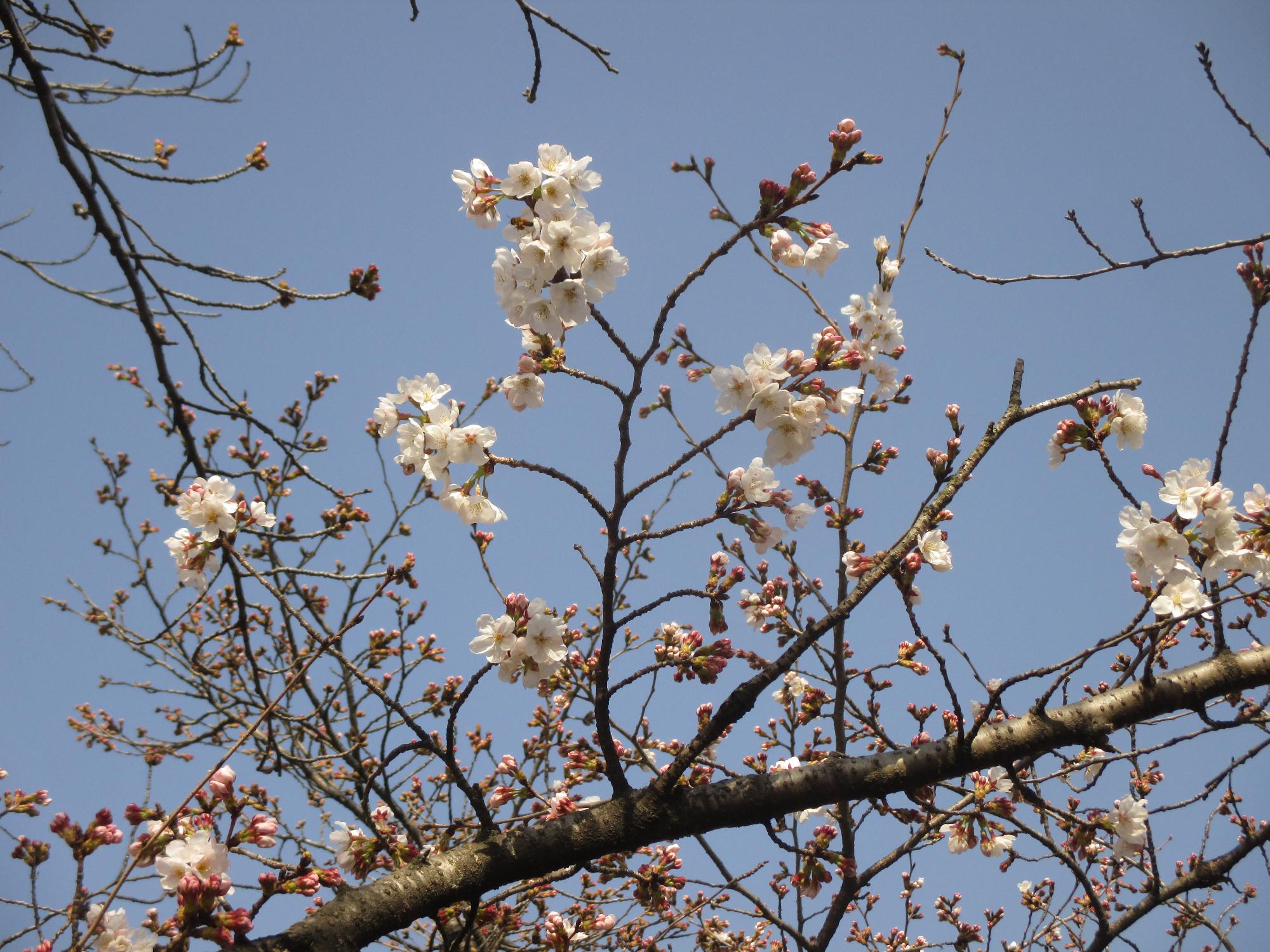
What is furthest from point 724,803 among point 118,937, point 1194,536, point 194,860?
point 1194,536

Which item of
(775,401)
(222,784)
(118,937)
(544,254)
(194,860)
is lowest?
(118,937)

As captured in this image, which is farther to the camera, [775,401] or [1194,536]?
[1194,536]

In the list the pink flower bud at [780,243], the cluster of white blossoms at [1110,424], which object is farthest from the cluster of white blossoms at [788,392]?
the cluster of white blossoms at [1110,424]

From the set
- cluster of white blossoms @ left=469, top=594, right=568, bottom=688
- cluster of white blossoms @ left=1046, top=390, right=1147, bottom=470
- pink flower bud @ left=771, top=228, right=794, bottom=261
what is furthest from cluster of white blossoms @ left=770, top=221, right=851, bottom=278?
cluster of white blossoms @ left=469, top=594, right=568, bottom=688

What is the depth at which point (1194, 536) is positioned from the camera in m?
2.25

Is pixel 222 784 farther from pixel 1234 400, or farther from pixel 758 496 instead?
pixel 1234 400

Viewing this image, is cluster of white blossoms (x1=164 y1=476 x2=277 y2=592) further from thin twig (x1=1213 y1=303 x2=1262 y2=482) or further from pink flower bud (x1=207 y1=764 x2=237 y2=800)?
thin twig (x1=1213 y1=303 x2=1262 y2=482)

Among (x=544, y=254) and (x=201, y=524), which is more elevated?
(x=544, y=254)

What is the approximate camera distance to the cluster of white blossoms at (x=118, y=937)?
1616mm

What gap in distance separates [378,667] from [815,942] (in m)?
3.25

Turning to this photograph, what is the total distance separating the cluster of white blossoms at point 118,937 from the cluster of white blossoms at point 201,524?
96 centimetres

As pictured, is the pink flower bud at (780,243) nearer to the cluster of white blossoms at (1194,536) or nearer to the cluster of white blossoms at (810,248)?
the cluster of white blossoms at (810,248)

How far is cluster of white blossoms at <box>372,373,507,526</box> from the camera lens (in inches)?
84.5

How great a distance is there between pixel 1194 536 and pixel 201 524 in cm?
308
